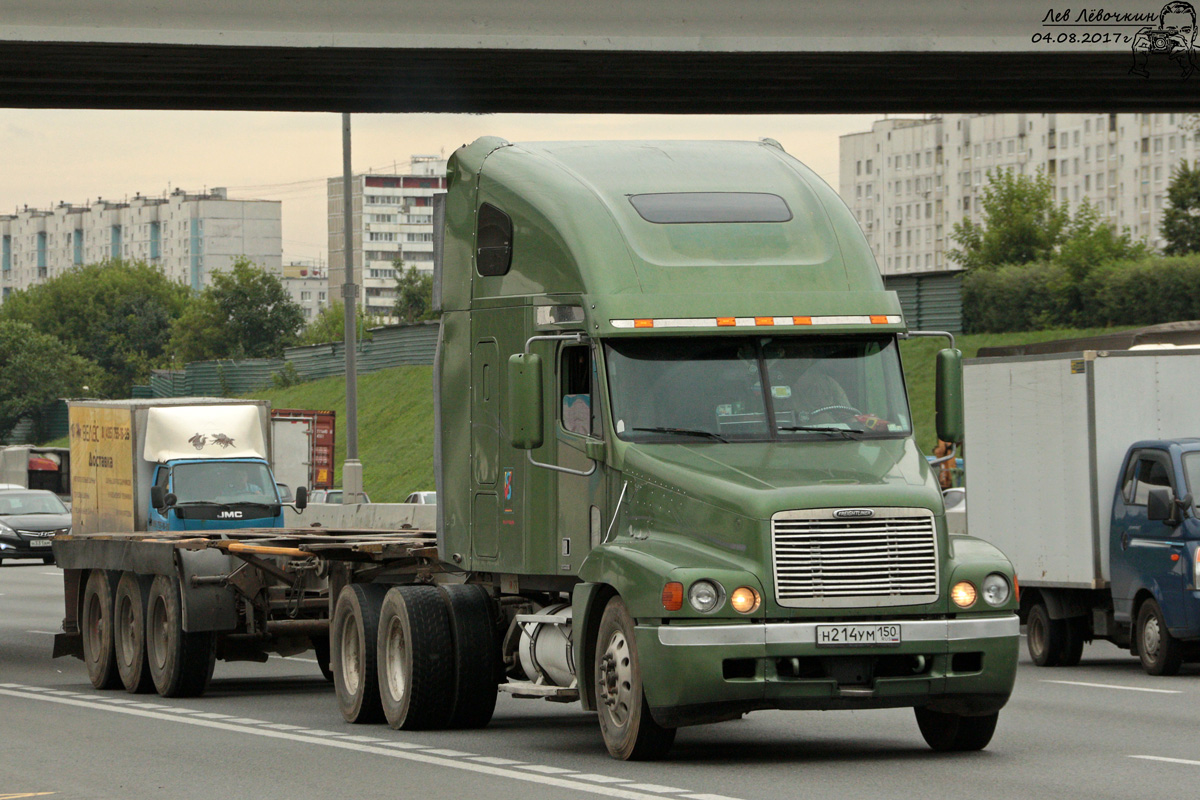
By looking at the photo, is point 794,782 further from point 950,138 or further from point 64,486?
point 950,138

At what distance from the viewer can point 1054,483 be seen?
2045cm

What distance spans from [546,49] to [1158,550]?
26.8ft

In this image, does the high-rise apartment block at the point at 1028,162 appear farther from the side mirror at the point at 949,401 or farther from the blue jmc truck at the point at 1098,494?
the side mirror at the point at 949,401

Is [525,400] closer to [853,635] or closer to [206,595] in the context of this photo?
[853,635]

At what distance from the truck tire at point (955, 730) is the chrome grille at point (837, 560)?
129cm

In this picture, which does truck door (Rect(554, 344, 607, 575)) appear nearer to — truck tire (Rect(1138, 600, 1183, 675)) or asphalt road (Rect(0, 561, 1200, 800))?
asphalt road (Rect(0, 561, 1200, 800))

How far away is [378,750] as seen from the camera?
1297 centimetres

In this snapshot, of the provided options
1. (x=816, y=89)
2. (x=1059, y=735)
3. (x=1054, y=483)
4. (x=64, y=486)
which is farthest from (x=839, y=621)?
(x=64, y=486)

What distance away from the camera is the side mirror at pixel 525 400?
39.6 feet

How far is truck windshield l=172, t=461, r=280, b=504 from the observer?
29.8 meters

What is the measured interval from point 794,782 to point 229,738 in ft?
15.2

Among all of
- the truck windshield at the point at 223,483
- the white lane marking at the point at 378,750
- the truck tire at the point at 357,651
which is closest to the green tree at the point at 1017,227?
the truck windshield at the point at 223,483

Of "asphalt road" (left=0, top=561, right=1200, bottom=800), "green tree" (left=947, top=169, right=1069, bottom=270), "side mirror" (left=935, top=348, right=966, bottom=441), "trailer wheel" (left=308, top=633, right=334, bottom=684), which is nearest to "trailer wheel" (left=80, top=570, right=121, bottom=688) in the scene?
"asphalt road" (left=0, top=561, right=1200, bottom=800)

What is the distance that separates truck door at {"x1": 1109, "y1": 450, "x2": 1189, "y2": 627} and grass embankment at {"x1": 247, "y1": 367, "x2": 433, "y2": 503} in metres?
54.8
